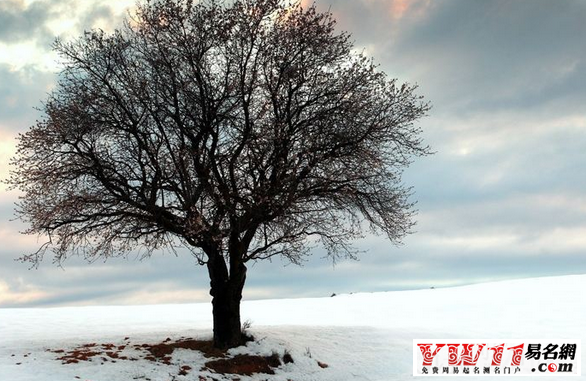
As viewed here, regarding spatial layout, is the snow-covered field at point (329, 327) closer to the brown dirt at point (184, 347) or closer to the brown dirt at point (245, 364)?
the brown dirt at point (245, 364)

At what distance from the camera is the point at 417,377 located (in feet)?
68.6

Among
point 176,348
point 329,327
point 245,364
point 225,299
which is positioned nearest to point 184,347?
point 176,348

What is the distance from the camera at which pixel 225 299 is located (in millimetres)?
21938

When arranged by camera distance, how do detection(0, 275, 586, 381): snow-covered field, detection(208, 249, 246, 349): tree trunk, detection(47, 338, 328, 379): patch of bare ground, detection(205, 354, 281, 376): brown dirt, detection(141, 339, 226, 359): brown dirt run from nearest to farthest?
1. detection(0, 275, 586, 381): snow-covered field
2. detection(47, 338, 328, 379): patch of bare ground
3. detection(205, 354, 281, 376): brown dirt
4. detection(141, 339, 226, 359): brown dirt
5. detection(208, 249, 246, 349): tree trunk

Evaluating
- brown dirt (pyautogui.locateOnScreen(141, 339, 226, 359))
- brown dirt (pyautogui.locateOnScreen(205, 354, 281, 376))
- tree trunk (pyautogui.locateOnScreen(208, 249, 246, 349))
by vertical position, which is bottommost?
brown dirt (pyautogui.locateOnScreen(205, 354, 281, 376))

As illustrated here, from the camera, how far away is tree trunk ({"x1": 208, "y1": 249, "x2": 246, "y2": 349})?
21.7 m

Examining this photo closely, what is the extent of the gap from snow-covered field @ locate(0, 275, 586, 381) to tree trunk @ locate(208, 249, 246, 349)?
797 mm

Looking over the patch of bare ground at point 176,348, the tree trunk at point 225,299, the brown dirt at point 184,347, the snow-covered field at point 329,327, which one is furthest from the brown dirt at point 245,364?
the tree trunk at point 225,299

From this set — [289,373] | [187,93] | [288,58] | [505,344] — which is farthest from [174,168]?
[505,344]

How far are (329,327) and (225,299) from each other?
8274 mm

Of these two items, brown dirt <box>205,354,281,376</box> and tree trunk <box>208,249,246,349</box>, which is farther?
tree trunk <box>208,249,246,349</box>

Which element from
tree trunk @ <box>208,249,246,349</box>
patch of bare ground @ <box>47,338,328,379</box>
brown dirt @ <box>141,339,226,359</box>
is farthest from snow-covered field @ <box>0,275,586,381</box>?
tree trunk @ <box>208,249,246,349</box>

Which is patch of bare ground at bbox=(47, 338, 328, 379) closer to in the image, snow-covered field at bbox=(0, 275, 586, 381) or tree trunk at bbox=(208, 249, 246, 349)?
snow-covered field at bbox=(0, 275, 586, 381)

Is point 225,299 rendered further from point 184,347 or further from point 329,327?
point 329,327
